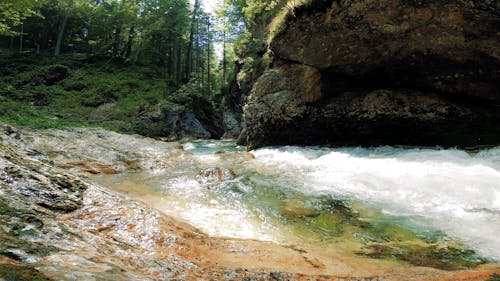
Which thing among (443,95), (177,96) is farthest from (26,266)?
(177,96)

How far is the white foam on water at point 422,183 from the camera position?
196 inches

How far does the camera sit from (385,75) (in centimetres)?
1170

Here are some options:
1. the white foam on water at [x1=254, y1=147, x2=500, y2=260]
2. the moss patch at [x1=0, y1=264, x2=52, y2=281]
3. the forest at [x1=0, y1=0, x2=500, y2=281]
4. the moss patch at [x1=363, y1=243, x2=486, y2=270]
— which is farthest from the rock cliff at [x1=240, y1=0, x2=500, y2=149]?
the moss patch at [x1=0, y1=264, x2=52, y2=281]

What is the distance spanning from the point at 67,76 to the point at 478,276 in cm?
2985

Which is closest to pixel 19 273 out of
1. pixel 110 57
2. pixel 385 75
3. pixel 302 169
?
pixel 302 169

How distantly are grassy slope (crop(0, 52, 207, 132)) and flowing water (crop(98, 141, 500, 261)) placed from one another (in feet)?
45.5

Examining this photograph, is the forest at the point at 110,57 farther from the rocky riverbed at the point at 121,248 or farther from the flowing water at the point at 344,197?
the rocky riverbed at the point at 121,248

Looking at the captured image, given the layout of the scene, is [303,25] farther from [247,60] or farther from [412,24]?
[247,60]

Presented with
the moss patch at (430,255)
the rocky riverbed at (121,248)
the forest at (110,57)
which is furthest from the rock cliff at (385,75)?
the rocky riverbed at (121,248)

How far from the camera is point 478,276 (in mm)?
3123

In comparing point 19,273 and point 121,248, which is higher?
point 19,273

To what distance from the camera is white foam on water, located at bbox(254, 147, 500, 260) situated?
498cm

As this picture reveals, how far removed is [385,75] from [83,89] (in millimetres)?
22454

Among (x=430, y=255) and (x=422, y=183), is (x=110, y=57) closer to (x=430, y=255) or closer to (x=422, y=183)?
(x=422, y=183)
